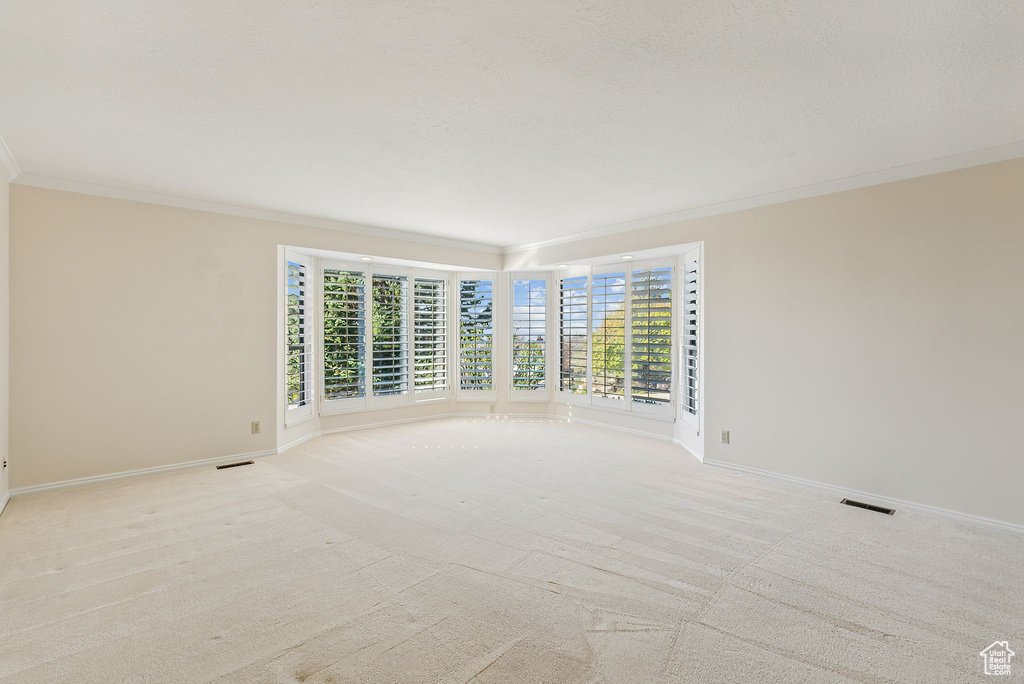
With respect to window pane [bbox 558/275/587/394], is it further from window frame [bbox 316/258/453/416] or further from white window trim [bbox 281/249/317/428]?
white window trim [bbox 281/249/317/428]

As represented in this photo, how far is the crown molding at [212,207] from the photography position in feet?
11.5

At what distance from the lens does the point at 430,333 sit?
20.5 ft

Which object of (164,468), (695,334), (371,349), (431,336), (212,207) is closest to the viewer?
(164,468)

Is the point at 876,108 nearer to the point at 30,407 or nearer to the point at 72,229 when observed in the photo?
the point at 72,229

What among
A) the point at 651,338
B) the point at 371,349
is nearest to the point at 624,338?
the point at 651,338

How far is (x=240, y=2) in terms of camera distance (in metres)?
1.64

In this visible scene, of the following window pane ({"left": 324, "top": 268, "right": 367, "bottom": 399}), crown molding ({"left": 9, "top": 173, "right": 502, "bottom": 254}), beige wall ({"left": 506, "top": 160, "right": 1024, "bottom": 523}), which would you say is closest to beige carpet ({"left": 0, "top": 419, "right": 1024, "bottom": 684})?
beige wall ({"left": 506, "top": 160, "right": 1024, "bottom": 523})

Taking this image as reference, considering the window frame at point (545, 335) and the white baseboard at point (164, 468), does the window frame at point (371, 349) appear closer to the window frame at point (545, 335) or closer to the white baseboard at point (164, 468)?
the white baseboard at point (164, 468)

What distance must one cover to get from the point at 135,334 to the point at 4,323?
736 millimetres

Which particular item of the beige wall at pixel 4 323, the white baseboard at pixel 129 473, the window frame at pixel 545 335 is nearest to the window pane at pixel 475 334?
the window frame at pixel 545 335

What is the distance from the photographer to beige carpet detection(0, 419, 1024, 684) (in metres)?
1.73

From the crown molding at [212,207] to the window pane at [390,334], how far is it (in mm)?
686

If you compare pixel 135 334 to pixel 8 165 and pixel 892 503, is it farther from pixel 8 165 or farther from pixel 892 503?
pixel 892 503

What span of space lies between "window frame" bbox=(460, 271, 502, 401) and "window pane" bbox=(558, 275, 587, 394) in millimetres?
897
